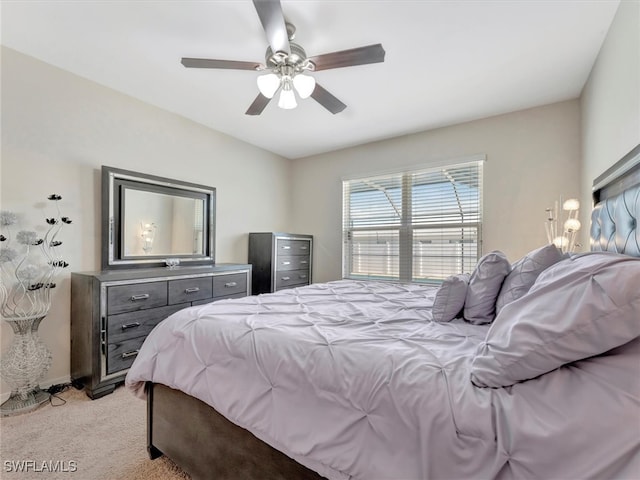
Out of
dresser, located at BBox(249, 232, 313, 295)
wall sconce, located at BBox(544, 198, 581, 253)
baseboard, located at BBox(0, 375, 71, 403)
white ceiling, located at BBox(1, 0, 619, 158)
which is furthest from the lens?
dresser, located at BBox(249, 232, 313, 295)

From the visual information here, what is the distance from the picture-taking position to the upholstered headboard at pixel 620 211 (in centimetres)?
127

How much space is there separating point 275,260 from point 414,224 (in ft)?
6.19

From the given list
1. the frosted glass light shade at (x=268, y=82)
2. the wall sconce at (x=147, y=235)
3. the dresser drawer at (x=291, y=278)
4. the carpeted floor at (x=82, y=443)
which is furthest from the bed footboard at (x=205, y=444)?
the dresser drawer at (x=291, y=278)

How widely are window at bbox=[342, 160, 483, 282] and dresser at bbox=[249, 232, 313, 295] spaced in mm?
701

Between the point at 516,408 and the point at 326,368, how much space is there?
0.55m

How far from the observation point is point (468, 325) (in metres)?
1.43

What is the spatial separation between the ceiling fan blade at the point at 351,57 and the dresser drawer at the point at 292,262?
2541 mm

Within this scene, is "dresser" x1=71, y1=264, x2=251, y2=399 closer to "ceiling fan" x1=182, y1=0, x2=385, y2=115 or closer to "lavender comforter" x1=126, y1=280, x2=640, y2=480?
"lavender comforter" x1=126, y1=280, x2=640, y2=480

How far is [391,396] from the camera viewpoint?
869 mm

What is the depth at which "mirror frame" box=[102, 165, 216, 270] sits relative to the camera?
262cm

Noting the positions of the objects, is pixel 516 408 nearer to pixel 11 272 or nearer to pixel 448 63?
pixel 448 63

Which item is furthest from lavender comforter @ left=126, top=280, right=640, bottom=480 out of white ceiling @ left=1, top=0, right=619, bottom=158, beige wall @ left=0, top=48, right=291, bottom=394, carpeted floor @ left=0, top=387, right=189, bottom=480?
white ceiling @ left=1, top=0, right=619, bottom=158

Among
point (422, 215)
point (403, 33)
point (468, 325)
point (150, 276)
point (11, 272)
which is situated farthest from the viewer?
point (422, 215)

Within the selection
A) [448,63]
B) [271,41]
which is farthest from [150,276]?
[448,63]
